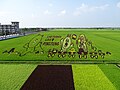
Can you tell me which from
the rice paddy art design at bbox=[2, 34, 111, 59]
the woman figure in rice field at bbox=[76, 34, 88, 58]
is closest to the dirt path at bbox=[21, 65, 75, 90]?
the rice paddy art design at bbox=[2, 34, 111, 59]

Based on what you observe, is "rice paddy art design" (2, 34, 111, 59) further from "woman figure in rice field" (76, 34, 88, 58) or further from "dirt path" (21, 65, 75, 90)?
"dirt path" (21, 65, 75, 90)

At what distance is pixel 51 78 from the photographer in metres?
13.8

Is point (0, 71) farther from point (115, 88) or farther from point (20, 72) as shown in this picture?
point (115, 88)

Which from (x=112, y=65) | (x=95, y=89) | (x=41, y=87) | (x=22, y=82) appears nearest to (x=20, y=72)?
(x=22, y=82)

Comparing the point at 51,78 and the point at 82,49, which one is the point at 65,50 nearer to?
the point at 82,49

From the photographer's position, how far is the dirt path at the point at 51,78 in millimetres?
11789

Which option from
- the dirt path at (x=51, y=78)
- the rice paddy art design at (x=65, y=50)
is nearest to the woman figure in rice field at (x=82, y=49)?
the rice paddy art design at (x=65, y=50)

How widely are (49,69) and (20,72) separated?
7.87 feet

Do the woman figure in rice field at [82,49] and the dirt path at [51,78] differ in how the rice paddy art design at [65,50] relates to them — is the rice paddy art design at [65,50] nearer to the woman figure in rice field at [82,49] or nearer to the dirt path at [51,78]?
the woman figure in rice field at [82,49]

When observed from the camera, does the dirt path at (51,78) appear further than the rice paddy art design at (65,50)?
No

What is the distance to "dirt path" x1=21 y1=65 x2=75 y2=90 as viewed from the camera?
38.7ft

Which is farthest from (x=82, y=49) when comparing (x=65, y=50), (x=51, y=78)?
(x=51, y=78)

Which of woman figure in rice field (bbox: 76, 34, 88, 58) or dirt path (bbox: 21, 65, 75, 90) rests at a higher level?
woman figure in rice field (bbox: 76, 34, 88, 58)

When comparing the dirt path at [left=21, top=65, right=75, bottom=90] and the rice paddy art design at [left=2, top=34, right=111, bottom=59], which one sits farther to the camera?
the rice paddy art design at [left=2, top=34, right=111, bottom=59]
